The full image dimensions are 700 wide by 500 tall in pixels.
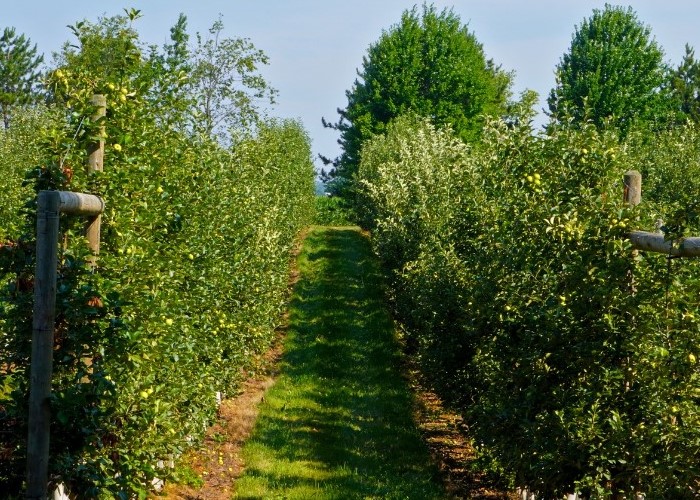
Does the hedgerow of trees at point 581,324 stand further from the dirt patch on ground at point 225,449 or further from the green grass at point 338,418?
the dirt patch on ground at point 225,449

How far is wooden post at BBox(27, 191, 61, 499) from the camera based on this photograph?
5059 mm

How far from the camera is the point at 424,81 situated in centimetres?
5106

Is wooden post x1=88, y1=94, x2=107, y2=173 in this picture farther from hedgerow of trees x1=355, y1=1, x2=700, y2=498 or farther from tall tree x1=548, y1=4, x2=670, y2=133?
tall tree x1=548, y1=4, x2=670, y2=133

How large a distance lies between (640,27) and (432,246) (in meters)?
33.3

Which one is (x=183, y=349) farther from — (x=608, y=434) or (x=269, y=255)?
(x=269, y=255)

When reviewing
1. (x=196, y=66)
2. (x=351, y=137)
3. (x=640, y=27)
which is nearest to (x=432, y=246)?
(x=196, y=66)

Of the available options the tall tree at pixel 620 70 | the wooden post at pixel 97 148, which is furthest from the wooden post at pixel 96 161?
the tall tree at pixel 620 70

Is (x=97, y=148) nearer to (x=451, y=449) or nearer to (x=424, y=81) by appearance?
(x=451, y=449)

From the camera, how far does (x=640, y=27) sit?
4234 centimetres

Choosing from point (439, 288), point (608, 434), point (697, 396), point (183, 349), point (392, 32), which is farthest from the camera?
point (392, 32)

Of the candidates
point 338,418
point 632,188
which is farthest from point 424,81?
point 632,188

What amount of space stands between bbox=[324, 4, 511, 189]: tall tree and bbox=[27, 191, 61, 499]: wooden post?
146 feet

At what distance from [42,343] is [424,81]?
4772 cm

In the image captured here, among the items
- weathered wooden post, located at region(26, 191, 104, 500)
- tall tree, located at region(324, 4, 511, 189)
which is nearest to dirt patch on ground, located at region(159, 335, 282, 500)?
weathered wooden post, located at region(26, 191, 104, 500)
